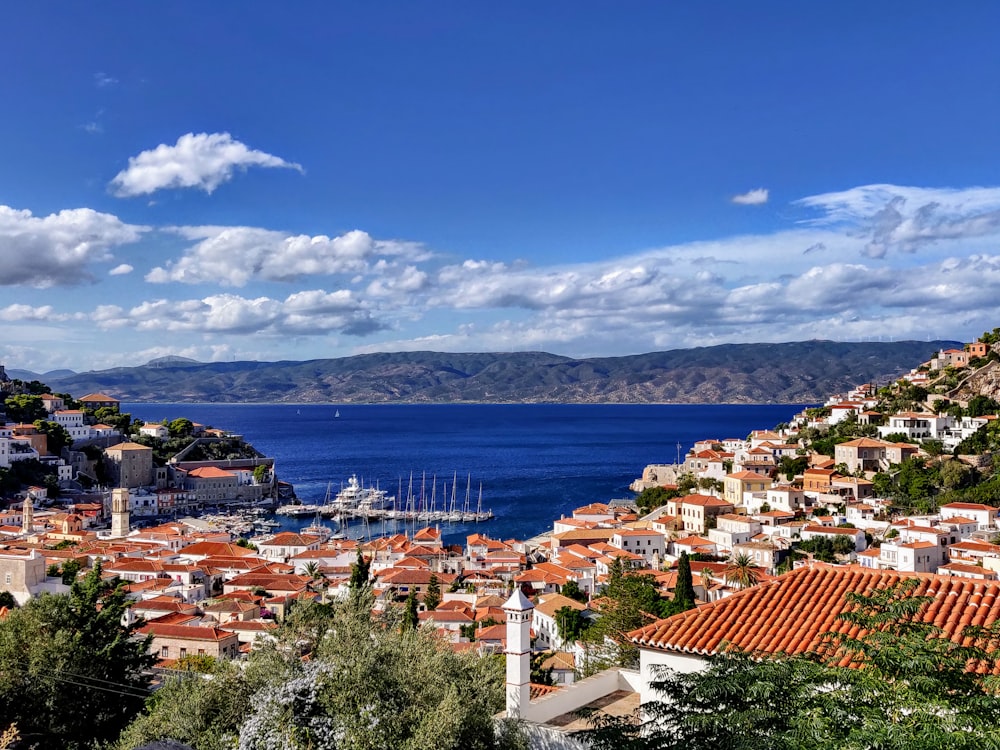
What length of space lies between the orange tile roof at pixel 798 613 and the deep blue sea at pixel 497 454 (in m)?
45.1

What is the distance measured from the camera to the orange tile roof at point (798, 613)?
6.30 m

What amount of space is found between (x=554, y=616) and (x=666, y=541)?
53.6 ft

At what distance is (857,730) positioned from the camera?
12.5ft

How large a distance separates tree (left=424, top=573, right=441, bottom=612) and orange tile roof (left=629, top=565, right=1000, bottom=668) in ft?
76.3

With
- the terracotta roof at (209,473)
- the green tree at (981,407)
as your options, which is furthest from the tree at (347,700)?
the terracotta roof at (209,473)

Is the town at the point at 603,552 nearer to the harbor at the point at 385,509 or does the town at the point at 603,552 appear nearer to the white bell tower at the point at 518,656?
the white bell tower at the point at 518,656

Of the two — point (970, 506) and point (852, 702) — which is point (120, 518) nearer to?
point (970, 506)

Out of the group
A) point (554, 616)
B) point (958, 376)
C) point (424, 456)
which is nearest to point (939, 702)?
point (554, 616)

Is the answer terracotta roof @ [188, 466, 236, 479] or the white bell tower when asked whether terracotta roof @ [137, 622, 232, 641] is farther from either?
terracotta roof @ [188, 466, 236, 479]

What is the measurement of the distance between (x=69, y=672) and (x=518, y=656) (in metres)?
7.78

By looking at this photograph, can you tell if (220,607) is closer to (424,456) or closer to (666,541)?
(666,541)

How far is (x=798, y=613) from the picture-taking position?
6.85 m

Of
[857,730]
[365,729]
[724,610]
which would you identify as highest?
[857,730]

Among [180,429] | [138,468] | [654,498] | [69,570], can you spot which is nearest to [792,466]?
[654,498]
